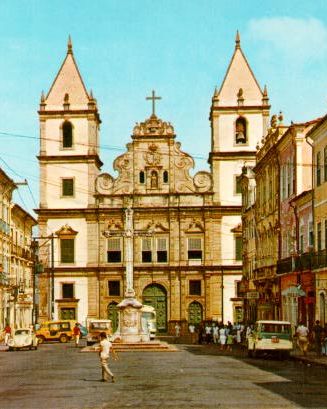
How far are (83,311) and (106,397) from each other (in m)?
59.1

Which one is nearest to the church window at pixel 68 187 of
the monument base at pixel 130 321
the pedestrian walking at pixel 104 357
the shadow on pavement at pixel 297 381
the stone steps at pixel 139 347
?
the monument base at pixel 130 321

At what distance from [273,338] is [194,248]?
42374mm

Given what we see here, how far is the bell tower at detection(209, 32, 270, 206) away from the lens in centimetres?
7888

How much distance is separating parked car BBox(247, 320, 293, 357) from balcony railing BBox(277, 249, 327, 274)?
452 centimetres

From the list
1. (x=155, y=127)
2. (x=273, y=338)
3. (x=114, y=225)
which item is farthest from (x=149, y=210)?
(x=273, y=338)

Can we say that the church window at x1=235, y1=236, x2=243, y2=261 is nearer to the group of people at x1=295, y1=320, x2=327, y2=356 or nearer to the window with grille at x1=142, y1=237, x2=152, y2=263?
the window with grille at x1=142, y1=237, x2=152, y2=263

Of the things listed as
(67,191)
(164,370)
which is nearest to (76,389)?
(164,370)

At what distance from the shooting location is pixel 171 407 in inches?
695

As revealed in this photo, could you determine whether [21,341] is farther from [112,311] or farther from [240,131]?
[240,131]

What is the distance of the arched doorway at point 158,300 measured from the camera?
79.1 metres

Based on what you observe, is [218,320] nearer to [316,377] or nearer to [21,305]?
[21,305]

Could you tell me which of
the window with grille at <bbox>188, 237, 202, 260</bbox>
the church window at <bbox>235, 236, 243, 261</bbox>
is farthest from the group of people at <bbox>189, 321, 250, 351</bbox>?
the window with grille at <bbox>188, 237, 202, 260</bbox>

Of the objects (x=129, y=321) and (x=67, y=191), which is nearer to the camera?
(x=129, y=321)

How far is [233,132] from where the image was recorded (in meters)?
79.8
